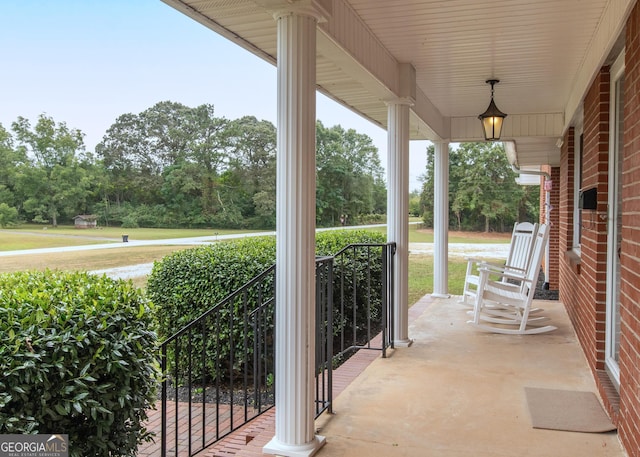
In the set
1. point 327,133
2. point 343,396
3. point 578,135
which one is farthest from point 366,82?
point 327,133

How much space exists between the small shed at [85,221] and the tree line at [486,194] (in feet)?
44.7

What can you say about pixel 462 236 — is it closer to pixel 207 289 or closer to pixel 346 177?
pixel 346 177

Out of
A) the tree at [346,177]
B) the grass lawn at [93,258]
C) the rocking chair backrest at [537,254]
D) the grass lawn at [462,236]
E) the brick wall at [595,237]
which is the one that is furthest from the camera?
the grass lawn at [462,236]

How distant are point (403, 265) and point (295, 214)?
7.29 ft

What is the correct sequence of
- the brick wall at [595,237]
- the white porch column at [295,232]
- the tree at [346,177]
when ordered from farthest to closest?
the tree at [346,177]
the brick wall at [595,237]
the white porch column at [295,232]

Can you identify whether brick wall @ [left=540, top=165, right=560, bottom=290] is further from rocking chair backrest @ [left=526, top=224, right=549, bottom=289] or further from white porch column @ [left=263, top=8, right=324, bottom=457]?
white porch column @ [left=263, top=8, right=324, bottom=457]

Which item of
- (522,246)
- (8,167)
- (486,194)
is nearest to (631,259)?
(522,246)

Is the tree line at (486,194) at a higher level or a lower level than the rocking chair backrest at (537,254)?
higher

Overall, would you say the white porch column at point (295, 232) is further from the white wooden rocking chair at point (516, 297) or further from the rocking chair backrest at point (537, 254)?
the rocking chair backrest at point (537, 254)

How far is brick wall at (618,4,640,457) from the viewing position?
2.18 metres

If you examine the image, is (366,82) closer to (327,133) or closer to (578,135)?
(578,135)

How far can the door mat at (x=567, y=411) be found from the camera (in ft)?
9.02

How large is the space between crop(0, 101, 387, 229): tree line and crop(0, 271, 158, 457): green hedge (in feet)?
28.0

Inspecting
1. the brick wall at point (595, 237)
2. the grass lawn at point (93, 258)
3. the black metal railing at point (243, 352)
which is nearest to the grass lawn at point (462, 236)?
the grass lawn at point (93, 258)
